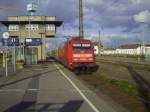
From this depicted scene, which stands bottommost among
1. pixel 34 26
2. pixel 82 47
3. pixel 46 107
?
pixel 46 107

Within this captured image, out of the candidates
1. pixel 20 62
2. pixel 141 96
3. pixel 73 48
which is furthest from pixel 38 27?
pixel 141 96

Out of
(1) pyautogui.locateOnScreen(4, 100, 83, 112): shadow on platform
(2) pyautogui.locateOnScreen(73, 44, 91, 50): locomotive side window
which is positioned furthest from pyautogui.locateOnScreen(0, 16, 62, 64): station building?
(1) pyautogui.locateOnScreen(4, 100, 83, 112): shadow on platform

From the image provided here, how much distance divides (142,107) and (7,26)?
279 feet

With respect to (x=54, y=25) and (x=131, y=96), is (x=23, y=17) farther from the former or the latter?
(x=131, y=96)

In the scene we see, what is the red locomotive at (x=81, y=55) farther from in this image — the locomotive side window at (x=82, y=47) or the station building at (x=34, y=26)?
the station building at (x=34, y=26)

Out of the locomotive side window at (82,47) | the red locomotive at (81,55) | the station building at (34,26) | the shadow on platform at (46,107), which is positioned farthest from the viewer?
the station building at (34,26)

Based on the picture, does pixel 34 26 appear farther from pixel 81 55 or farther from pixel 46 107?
pixel 46 107

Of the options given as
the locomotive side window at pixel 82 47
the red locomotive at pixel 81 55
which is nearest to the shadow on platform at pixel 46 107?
the red locomotive at pixel 81 55

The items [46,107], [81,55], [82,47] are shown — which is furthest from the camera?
[82,47]

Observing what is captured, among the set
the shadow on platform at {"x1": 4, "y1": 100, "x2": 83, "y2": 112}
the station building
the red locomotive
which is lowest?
the shadow on platform at {"x1": 4, "y1": 100, "x2": 83, "y2": 112}

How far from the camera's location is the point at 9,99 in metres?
16.1

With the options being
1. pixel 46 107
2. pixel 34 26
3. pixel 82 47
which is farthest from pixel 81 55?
pixel 34 26

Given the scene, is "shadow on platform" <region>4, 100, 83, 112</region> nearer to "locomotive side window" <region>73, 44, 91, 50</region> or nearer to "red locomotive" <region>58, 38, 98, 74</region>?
"red locomotive" <region>58, 38, 98, 74</region>

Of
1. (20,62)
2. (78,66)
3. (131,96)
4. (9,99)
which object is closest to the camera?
(9,99)
